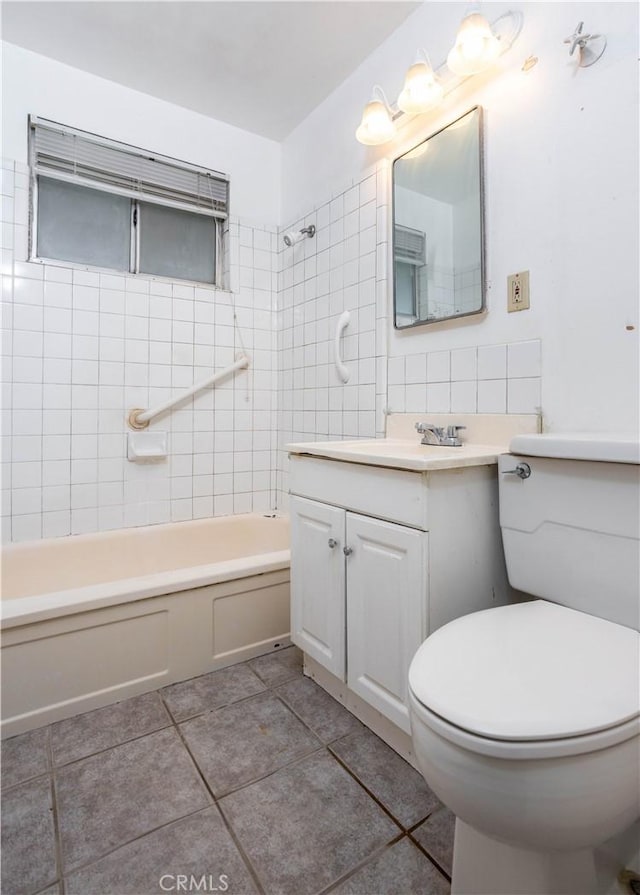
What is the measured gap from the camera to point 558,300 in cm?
129

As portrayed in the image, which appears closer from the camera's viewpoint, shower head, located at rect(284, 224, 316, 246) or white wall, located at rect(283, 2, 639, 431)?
white wall, located at rect(283, 2, 639, 431)

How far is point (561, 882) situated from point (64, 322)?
7.78 ft

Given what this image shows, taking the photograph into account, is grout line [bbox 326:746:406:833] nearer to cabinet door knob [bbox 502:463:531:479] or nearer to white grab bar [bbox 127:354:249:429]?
cabinet door knob [bbox 502:463:531:479]

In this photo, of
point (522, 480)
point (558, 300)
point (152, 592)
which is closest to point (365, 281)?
point (558, 300)

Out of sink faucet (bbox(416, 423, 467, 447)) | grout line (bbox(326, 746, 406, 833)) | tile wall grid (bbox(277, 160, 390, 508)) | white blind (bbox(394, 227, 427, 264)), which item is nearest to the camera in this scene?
grout line (bbox(326, 746, 406, 833))

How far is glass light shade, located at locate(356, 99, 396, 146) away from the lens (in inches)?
67.1

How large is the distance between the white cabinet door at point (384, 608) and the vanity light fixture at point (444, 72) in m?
1.42

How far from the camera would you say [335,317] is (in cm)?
213

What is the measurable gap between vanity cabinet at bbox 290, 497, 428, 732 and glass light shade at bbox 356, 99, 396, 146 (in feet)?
4.55

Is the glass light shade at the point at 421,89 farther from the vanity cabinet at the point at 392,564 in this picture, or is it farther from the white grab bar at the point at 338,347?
the vanity cabinet at the point at 392,564

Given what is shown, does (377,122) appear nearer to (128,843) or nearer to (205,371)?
(205,371)

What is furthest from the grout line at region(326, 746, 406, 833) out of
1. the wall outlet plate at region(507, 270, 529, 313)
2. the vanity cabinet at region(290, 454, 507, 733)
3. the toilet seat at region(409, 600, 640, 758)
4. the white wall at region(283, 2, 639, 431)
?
the wall outlet plate at region(507, 270, 529, 313)

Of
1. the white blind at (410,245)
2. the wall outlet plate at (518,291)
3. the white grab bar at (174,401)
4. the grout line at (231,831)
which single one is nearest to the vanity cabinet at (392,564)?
the grout line at (231,831)

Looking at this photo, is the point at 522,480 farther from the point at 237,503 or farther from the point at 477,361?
the point at 237,503
